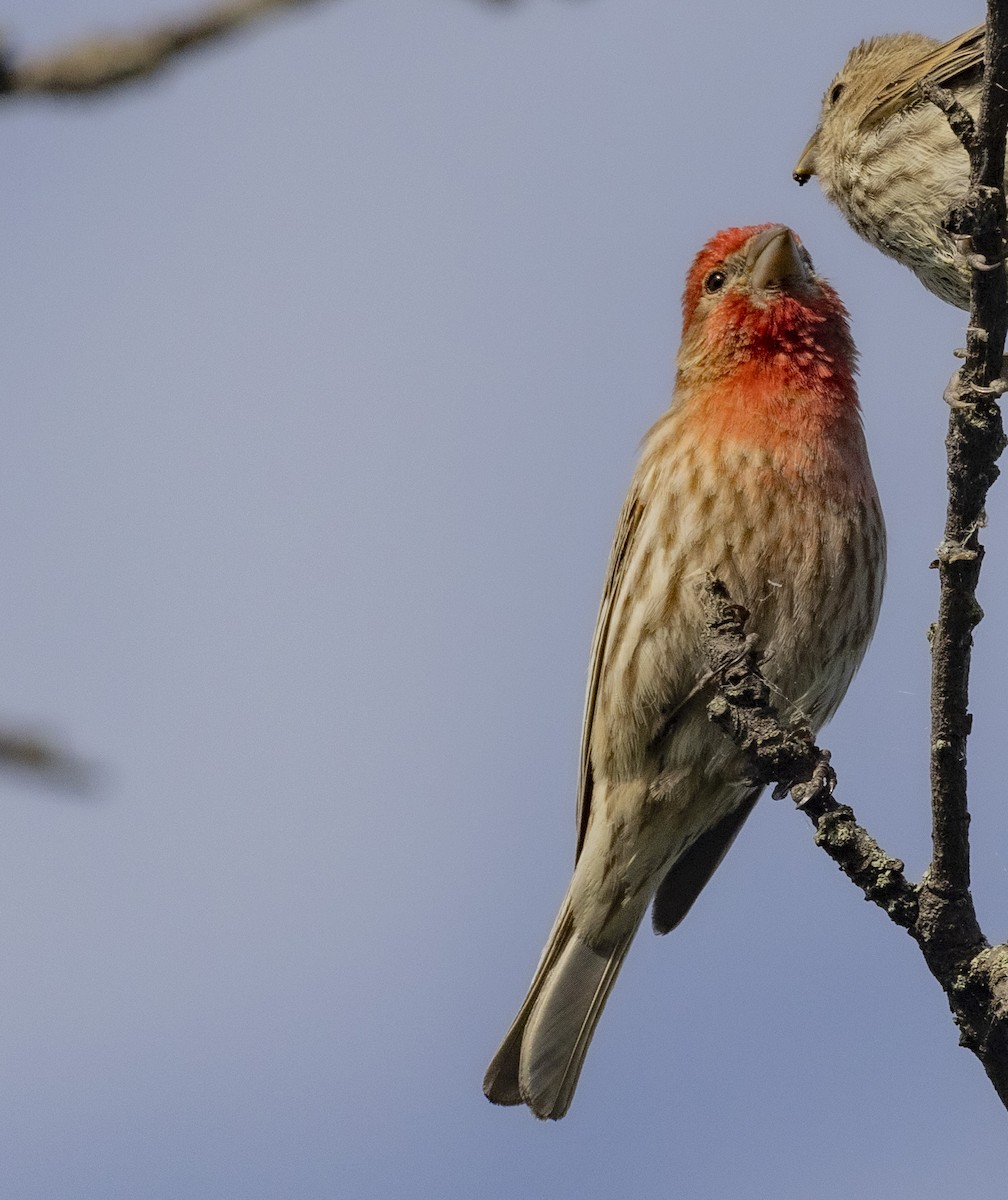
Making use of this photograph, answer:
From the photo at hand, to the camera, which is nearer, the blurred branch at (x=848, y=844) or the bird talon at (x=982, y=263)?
the bird talon at (x=982, y=263)

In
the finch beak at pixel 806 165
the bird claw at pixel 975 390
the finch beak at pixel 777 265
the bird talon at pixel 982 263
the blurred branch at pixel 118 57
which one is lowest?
the blurred branch at pixel 118 57

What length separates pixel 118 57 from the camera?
1079 millimetres

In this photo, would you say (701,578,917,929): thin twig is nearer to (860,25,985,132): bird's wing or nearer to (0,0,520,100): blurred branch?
(860,25,985,132): bird's wing

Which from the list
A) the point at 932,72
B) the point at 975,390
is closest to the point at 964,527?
the point at 975,390

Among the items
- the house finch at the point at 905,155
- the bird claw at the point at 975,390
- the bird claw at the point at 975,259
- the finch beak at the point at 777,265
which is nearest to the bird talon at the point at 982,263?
the bird claw at the point at 975,259

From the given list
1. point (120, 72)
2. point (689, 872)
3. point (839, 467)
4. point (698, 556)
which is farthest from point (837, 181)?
point (120, 72)

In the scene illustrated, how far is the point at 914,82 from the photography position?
750 cm

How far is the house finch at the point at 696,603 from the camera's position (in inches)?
252

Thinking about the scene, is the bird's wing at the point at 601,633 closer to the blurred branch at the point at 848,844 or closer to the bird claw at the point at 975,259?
the blurred branch at the point at 848,844

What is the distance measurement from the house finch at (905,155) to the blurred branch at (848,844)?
265cm

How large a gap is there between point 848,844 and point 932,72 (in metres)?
4.10

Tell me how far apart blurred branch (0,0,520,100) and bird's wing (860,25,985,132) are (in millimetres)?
5905

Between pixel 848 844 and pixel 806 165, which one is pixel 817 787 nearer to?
pixel 848 844

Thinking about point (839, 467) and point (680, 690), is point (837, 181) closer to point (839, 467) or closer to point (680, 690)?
point (839, 467)
